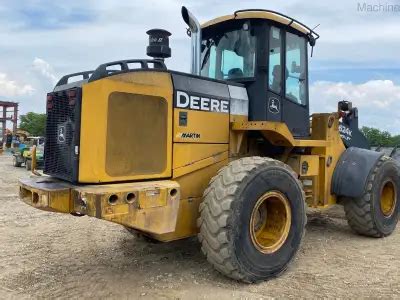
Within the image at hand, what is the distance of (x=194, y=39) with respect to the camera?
5559mm

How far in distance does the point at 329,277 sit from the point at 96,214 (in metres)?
2.65

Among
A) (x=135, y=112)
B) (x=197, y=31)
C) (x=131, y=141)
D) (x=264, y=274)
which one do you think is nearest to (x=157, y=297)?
(x=264, y=274)

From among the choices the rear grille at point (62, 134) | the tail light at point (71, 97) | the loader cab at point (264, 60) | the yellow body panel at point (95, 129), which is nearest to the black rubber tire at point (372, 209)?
the loader cab at point (264, 60)

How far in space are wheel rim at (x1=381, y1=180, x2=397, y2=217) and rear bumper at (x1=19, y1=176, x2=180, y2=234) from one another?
407 centimetres

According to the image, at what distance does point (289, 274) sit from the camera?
4957mm

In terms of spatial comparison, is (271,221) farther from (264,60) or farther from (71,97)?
(71,97)

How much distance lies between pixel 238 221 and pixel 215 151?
1.06 metres

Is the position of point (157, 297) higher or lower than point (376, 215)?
lower

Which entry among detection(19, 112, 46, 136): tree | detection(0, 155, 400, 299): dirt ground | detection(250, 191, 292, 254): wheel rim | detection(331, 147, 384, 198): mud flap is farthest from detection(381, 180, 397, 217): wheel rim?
detection(19, 112, 46, 136): tree

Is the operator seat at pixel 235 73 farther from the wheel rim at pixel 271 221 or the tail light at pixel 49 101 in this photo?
the tail light at pixel 49 101

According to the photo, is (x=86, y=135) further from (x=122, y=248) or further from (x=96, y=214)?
(x=122, y=248)

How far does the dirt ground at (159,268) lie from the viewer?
4445 mm

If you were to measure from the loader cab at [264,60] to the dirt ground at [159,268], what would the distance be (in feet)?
6.04

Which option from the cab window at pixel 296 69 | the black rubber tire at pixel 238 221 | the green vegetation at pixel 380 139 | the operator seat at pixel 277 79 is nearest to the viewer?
the black rubber tire at pixel 238 221
